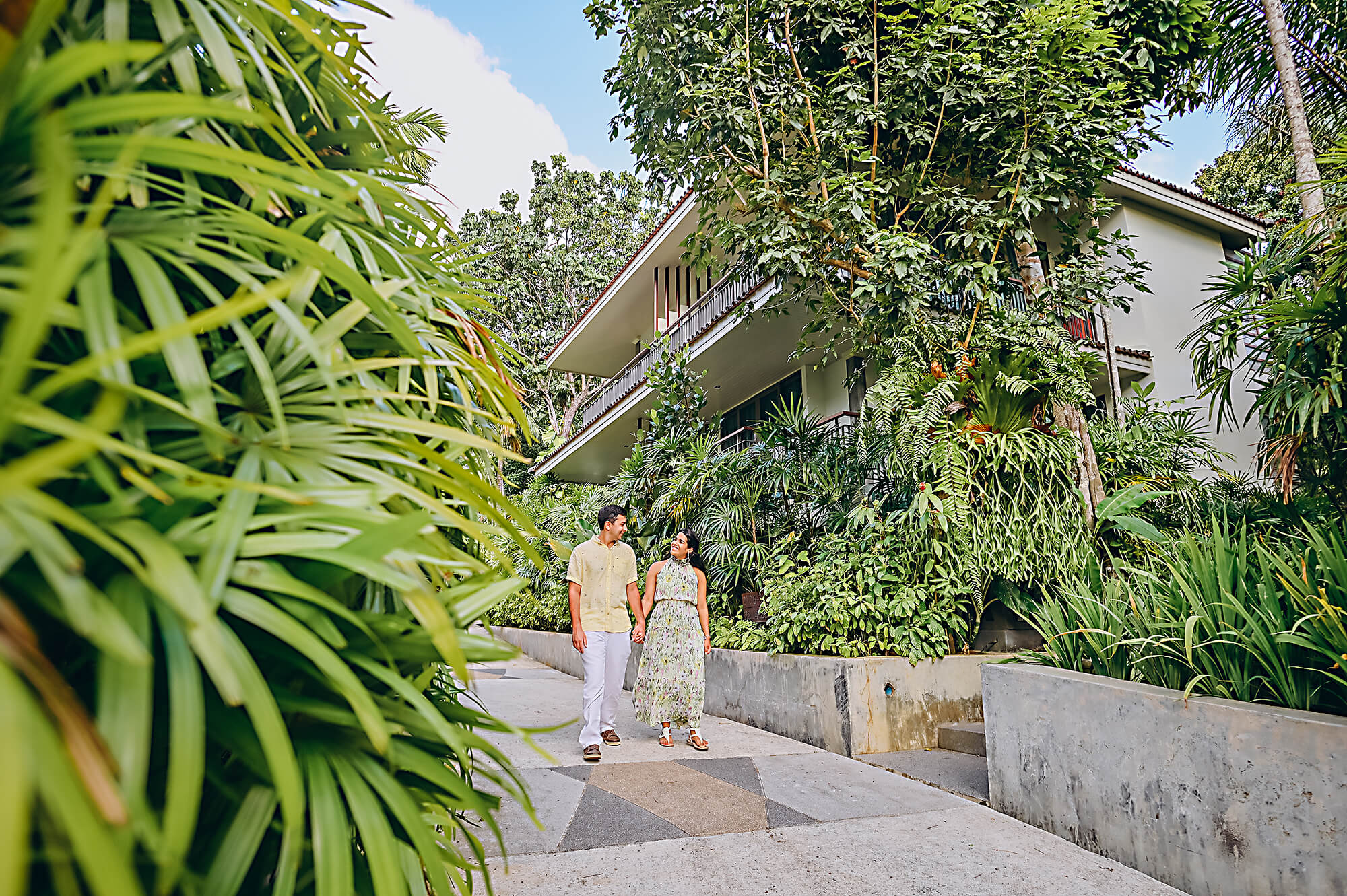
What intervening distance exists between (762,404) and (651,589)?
27.9 ft

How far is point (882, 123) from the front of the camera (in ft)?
22.2

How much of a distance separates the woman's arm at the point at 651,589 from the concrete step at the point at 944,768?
205 centimetres

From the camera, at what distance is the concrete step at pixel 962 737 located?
5.34 meters

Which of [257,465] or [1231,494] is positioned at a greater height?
[1231,494]

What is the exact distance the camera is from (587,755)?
4.98m

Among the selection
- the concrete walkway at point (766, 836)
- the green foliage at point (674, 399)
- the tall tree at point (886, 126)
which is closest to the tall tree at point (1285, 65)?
the tall tree at point (886, 126)

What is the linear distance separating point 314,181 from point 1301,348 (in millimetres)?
5083

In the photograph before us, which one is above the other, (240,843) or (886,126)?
(886,126)

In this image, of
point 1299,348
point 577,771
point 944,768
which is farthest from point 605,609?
point 1299,348

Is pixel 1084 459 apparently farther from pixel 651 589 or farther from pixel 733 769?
pixel 733 769

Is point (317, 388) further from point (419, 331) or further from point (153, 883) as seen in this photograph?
point (153, 883)

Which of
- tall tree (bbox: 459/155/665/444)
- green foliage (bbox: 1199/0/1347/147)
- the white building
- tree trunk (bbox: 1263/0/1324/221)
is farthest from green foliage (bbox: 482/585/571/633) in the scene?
tall tree (bbox: 459/155/665/444)

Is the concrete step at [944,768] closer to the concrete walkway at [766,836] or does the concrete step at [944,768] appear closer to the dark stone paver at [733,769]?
the concrete walkway at [766,836]

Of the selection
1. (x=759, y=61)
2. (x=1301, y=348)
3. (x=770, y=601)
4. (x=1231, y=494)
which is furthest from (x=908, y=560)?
(x=759, y=61)
